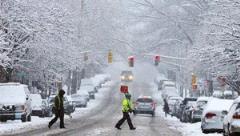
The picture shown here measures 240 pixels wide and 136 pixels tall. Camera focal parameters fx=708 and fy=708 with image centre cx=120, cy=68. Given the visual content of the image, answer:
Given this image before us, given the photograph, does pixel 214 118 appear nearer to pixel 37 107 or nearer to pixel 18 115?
pixel 18 115

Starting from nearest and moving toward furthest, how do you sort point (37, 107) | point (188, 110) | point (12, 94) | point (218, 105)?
point (218, 105) → point (12, 94) → point (188, 110) → point (37, 107)

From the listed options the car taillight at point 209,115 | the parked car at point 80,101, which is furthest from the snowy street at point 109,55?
the parked car at point 80,101

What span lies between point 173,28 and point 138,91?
117ft

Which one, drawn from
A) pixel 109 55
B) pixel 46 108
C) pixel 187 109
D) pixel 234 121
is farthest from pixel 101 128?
pixel 109 55

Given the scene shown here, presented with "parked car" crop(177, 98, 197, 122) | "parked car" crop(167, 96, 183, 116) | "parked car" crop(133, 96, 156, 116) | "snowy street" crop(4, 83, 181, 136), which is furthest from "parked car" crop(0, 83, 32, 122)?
"parked car" crop(133, 96, 156, 116)

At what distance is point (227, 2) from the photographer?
123ft

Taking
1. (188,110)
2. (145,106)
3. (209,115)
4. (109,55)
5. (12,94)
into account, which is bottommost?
(145,106)

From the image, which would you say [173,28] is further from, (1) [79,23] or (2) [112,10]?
(2) [112,10]

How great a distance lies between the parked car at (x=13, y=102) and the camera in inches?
1491

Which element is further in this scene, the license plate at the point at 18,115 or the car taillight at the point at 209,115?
the license plate at the point at 18,115

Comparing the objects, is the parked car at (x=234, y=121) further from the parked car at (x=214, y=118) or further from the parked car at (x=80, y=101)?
the parked car at (x=80, y=101)

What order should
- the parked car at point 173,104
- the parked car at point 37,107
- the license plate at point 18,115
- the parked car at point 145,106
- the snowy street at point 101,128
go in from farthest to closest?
the parked car at point 145,106
the parked car at point 173,104
the parked car at point 37,107
the license plate at point 18,115
the snowy street at point 101,128

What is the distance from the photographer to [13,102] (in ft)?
125

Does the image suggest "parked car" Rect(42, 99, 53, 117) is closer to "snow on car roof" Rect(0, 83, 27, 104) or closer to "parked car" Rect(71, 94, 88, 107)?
"snow on car roof" Rect(0, 83, 27, 104)
